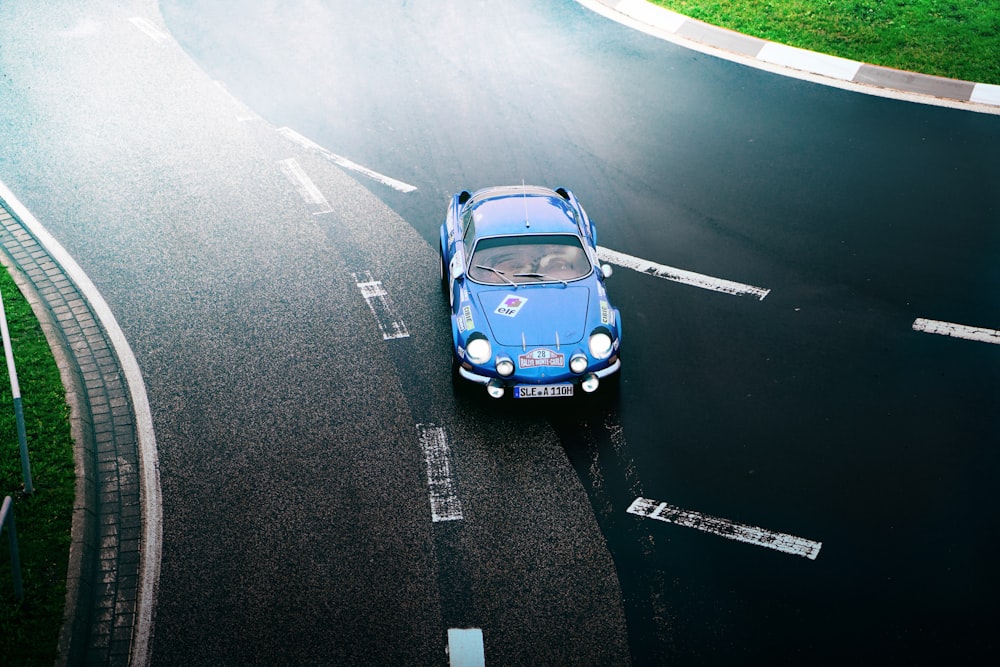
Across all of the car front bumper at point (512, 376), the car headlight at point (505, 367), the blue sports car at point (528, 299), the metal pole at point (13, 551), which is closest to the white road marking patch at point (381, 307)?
the blue sports car at point (528, 299)

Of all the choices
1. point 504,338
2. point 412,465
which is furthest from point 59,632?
point 504,338

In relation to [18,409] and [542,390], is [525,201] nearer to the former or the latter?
[542,390]

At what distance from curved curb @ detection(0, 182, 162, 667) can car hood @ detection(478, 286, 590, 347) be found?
11.1 feet

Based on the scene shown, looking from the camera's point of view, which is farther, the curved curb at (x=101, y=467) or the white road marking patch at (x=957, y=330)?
the white road marking patch at (x=957, y=330)

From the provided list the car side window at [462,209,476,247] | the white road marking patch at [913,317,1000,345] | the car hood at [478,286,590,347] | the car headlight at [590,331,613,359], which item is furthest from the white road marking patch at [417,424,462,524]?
the white road marking patch at [913,317,1000,345]

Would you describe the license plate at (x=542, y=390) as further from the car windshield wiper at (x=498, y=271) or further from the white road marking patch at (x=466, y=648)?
the white road marking patch at (x=466, y=648)

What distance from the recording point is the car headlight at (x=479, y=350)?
8312 millimetres

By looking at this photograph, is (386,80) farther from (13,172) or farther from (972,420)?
(972,420)

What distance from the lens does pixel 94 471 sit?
7.94 meters

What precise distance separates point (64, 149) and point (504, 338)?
826 centimetres

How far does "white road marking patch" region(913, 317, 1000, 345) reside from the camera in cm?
923

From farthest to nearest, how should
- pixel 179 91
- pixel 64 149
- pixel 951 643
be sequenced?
A: pixel 179 91
pixel 64 149
pixel 951 643

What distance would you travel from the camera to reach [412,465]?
793 centimetres

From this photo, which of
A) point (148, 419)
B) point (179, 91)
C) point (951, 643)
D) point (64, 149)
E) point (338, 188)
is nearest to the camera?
point (951, 643)
